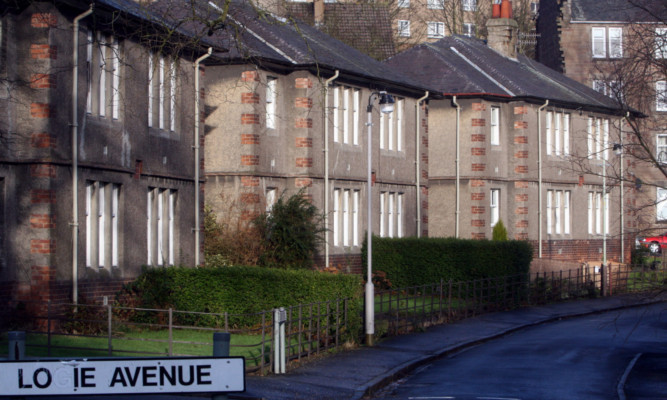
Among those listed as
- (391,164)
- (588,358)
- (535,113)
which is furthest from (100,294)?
(535,113)

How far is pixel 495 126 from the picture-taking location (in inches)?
1689

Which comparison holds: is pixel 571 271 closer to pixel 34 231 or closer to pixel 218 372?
pixel 34 231

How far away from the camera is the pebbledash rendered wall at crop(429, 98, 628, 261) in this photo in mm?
41594

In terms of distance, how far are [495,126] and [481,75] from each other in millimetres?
2490

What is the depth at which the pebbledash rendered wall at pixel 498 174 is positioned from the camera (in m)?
41.6

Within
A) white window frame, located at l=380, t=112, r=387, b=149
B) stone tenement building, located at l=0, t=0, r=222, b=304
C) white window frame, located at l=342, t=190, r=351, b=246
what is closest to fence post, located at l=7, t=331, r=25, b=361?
stone tenement building, located at l=0, t=0, r=222, b=304

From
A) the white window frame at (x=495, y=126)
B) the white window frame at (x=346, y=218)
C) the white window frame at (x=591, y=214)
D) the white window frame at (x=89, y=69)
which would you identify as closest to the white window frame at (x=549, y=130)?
the white window frame at (x=495, y=126)

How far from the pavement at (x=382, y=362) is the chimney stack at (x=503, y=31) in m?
Answer: 19.4

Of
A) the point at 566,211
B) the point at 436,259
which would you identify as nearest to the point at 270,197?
the point at 436,259

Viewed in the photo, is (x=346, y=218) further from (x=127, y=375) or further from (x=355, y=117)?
(x=127, y=375)

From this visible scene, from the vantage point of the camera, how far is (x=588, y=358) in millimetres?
21609

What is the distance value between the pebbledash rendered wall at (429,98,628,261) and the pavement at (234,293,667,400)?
391 inches

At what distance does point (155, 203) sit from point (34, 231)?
4.90 m

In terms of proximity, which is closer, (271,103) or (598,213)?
(271,103)
